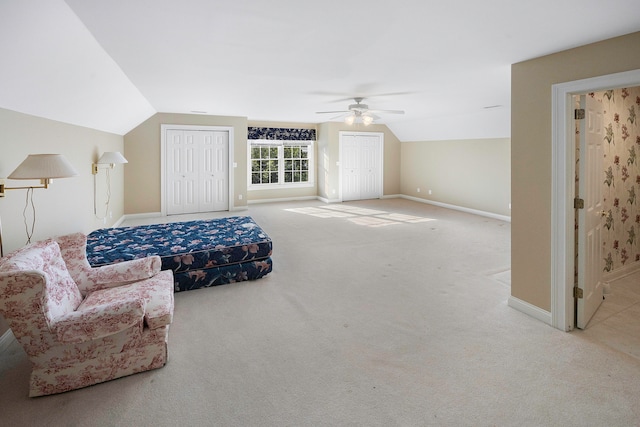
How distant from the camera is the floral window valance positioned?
8938mm

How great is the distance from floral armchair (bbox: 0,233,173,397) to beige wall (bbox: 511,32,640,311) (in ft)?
9.50

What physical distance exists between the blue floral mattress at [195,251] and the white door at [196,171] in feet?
11.4

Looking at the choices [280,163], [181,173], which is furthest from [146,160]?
[280,163]

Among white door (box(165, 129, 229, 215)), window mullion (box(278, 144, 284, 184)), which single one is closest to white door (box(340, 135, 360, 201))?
window mullion (box(278, 144, 284, 184))

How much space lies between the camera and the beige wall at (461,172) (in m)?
7.16

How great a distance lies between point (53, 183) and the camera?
3.53 m

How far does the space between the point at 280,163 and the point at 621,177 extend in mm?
7337

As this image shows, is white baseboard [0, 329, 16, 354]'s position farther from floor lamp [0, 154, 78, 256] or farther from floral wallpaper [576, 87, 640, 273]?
floral wallpaper [576, 87, 640, 273]

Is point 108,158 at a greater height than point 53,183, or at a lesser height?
greater

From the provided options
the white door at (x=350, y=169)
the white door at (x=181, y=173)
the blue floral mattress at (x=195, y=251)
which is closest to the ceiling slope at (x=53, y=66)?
the blue floral mattress at (x=195, y=251)

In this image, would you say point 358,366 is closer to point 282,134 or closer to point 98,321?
point 98,321

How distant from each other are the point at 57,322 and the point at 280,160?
7.88 metres

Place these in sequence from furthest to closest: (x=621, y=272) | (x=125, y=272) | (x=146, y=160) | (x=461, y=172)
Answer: (x=461, y=172) < (x=146, y=160) < (x=621, y=272) < (x=125, y=272)

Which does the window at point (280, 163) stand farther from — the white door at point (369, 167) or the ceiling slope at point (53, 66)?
the ceiling slope at point (53, 66)
